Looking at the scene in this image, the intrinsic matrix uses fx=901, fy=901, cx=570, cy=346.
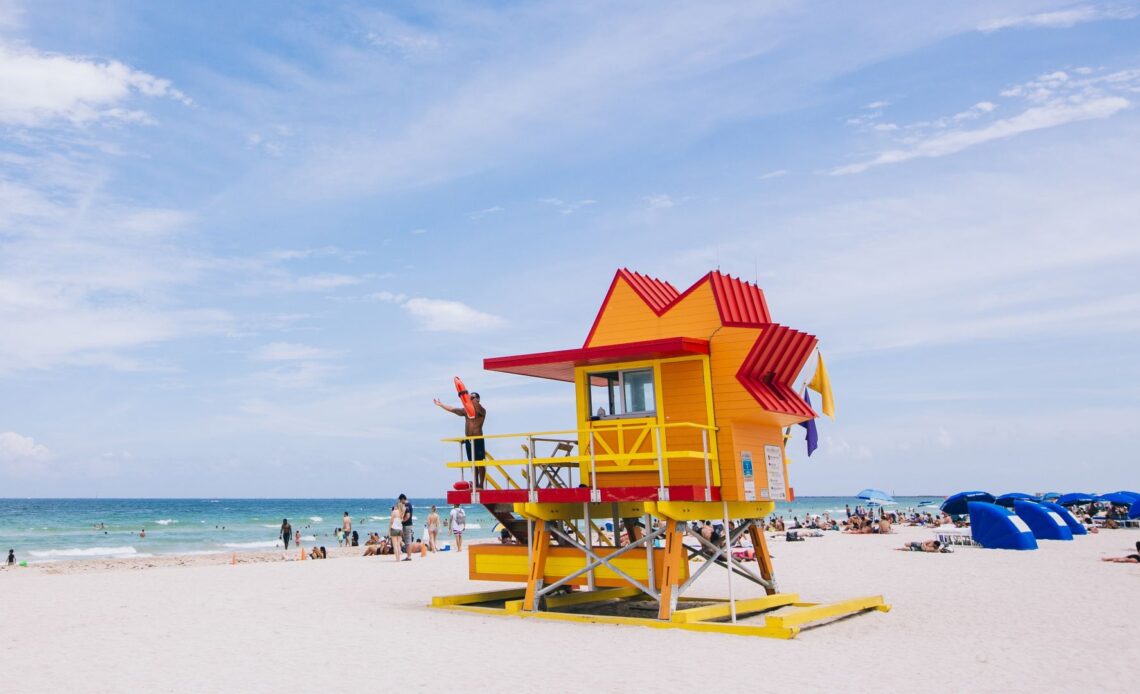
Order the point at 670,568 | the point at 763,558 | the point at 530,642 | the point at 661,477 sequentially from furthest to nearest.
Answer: the point at 763,558
the point at 670,568
the point at 661,477
the point at 530,642

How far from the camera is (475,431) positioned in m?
17.4

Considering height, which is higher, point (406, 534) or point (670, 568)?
point (406, 534)

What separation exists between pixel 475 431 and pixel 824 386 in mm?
6935

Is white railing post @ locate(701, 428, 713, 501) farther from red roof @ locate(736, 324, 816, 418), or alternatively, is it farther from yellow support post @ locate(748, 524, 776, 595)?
yellow support post @ locate(748, 524, 776, 595)

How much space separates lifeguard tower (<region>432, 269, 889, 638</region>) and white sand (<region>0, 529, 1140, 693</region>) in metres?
1.22

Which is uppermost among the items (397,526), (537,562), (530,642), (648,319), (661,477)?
(648,319)

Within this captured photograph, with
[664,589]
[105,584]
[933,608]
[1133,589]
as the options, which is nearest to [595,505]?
[664,589]

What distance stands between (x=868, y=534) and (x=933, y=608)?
28861 mm

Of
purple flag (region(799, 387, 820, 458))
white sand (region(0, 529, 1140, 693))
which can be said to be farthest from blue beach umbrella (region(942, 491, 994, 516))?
purple flag (region(799, 387, 820, 458))

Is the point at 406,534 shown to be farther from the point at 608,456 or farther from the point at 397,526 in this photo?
the point at 608,456

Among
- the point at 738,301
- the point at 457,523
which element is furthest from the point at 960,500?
the point at 738,301

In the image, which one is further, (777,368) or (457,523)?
(457,523)

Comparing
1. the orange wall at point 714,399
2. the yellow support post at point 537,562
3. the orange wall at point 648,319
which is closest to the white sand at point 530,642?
the yellow support post at point 537,562

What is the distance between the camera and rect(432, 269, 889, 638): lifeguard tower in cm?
1525
